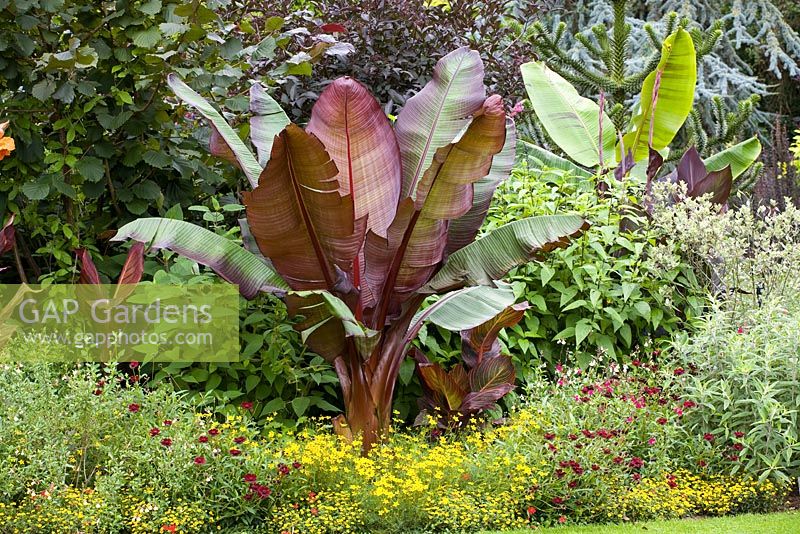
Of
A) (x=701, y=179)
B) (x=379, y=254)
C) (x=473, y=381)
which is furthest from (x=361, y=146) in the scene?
(x=701, y=179)

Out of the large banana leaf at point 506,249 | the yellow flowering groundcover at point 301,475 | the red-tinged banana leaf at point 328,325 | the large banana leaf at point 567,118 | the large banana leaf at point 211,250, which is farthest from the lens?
the large banana leaf at point 567,118

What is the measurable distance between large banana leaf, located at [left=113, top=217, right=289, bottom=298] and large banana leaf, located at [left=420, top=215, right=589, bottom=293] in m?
0.97

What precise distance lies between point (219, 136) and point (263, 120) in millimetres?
435

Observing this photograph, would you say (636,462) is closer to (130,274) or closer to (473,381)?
(473,381)

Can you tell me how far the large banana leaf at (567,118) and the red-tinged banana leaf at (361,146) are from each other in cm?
336

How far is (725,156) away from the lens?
828cm

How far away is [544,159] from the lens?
8125 mm

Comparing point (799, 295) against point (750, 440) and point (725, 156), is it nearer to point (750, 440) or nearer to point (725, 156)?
point (750, 440)

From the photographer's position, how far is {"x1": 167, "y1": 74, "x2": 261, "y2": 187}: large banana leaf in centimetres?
511

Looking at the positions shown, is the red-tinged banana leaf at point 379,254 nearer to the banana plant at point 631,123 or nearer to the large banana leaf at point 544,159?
the banana plant at point 631,123

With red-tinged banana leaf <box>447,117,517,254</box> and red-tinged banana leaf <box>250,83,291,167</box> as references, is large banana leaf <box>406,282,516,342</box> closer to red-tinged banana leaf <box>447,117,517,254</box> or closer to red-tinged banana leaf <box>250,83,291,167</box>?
red-tinged banana leaf <box>447,117,517,254</box>

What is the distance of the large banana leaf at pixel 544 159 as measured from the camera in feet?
25.9

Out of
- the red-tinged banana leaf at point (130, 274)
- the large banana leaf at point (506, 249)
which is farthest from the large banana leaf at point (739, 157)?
the red-tinged banana leaf at point (130, 274)

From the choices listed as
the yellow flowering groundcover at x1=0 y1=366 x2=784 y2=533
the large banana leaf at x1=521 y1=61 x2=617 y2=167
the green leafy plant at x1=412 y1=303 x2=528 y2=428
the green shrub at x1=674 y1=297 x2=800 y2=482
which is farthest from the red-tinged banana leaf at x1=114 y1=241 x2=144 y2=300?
the large banana leaf at x1=521 y1=61 x2=617 y2=167
